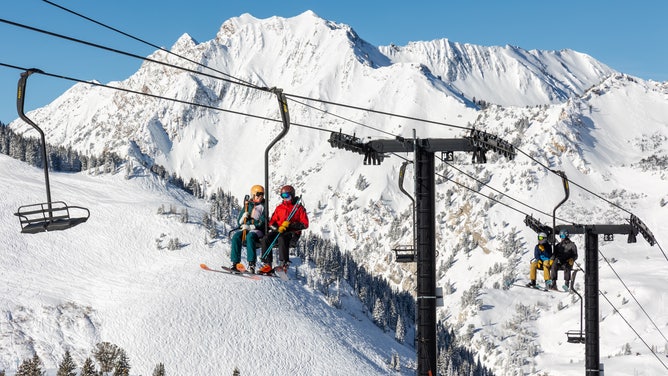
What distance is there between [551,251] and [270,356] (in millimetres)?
137943

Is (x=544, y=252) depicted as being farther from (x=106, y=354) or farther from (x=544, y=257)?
(x=106, y=354)

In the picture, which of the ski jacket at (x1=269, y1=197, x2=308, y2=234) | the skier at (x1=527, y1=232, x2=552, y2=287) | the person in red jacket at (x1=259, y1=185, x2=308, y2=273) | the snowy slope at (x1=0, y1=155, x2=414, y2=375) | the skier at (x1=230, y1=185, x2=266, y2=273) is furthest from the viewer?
the snowy slope at (x1=0, y1=155, x2=414, y2=375)

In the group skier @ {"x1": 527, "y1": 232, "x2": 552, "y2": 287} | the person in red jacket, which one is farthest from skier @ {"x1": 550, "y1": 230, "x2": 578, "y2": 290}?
the person in red jacket

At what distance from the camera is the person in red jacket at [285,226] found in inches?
946

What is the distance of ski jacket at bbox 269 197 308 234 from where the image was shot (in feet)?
80.4

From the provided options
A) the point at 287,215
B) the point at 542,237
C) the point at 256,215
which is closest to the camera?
the point at 256,215

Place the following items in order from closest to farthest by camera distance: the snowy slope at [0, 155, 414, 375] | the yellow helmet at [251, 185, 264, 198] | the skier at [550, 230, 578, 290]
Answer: the yellow helmet at [251, 185, 264, 198], the skier at [550, 230, 578, 290], the snowy slope at [0, 155, 414, 375]

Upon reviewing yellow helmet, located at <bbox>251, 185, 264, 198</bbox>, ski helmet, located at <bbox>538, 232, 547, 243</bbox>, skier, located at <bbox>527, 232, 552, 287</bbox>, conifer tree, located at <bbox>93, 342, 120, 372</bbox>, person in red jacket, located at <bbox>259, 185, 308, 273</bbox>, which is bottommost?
conifer tree, located at <bbox>93, 342, 120, 372</bbox>

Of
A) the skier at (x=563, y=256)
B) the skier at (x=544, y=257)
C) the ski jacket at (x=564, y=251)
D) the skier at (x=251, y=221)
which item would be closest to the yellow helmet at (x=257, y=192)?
the skier at (x=251, y=221)

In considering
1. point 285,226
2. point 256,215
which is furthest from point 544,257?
point 256,215

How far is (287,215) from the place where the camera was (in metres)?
24.6

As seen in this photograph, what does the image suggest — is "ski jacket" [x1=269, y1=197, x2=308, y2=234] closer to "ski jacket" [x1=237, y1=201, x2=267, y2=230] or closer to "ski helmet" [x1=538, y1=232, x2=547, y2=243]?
"ski jacket" [x1=237, y1=201, x2=267, y2=230]

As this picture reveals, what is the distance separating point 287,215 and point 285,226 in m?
0.57

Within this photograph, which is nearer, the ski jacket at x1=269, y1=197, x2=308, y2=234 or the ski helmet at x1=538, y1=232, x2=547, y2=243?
the ski jacket at x1=269, y1=197, x2=308, y2=234
